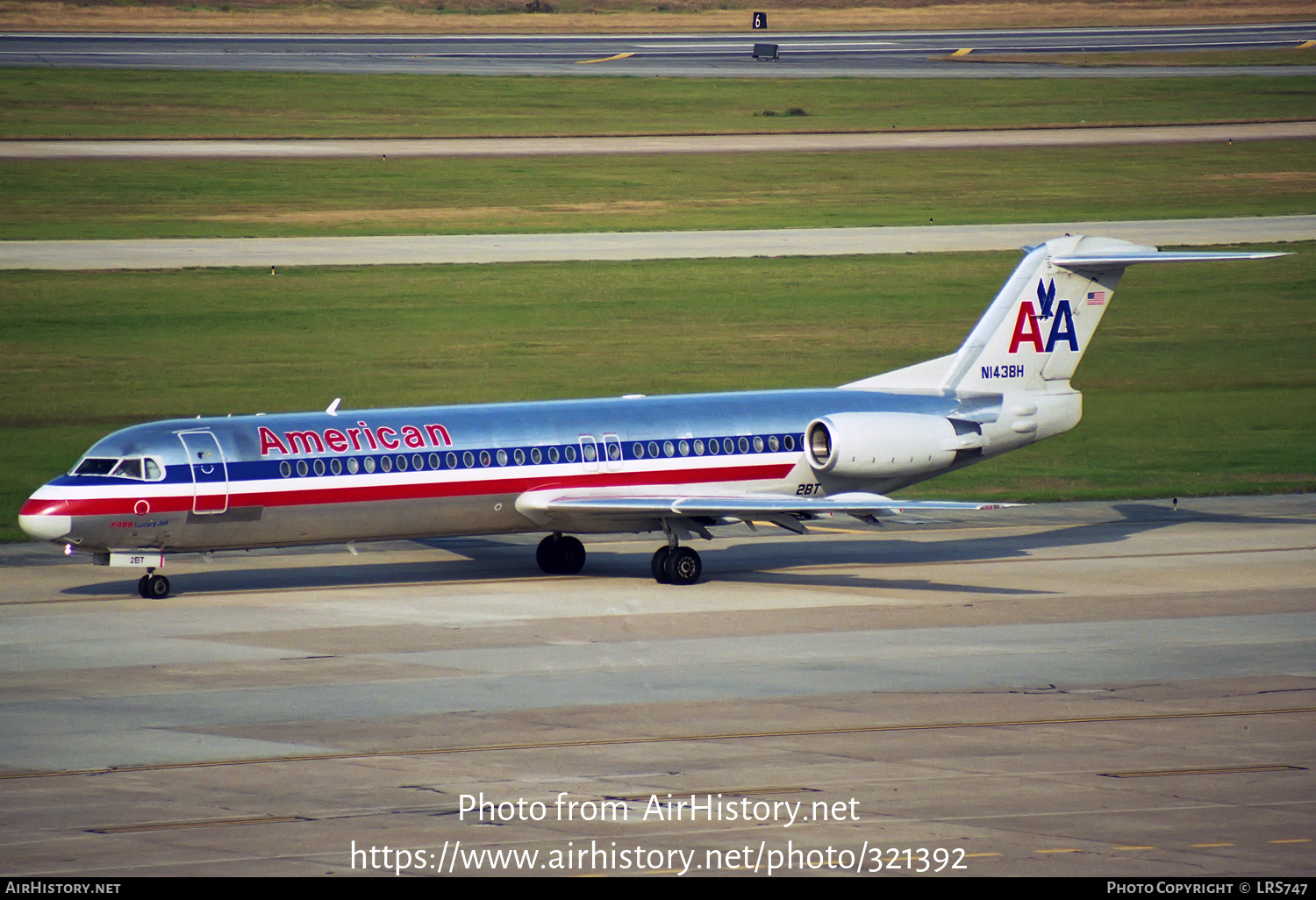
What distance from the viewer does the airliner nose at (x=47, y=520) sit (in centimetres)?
3216

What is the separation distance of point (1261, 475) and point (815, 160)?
48.2m

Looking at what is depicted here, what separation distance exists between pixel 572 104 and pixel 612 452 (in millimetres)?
75826

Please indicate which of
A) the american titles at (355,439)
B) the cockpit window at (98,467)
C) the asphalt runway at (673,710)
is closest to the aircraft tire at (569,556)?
the asphalt runway at (673,710)

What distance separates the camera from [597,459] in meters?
36.1

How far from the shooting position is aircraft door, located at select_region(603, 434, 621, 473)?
36156 mm

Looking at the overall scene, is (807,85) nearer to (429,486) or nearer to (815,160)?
(815,160)

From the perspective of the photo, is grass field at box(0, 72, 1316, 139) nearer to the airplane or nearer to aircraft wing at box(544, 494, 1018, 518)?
the airplane

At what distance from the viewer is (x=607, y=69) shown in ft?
399

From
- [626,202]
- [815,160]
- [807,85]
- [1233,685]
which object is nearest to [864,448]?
[1233,685]

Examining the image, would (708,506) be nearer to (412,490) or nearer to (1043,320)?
(412,490)

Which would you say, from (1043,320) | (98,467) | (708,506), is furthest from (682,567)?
(98,467)

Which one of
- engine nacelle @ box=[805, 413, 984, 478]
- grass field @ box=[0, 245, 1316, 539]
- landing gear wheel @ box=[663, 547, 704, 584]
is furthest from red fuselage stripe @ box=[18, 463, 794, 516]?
grass field @ box=[0, 245, 1316, 539]

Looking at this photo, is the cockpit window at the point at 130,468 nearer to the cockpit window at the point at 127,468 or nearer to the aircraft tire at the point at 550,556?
the cockpit window at the point at 127,468

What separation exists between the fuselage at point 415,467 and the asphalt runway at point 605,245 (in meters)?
36.8
